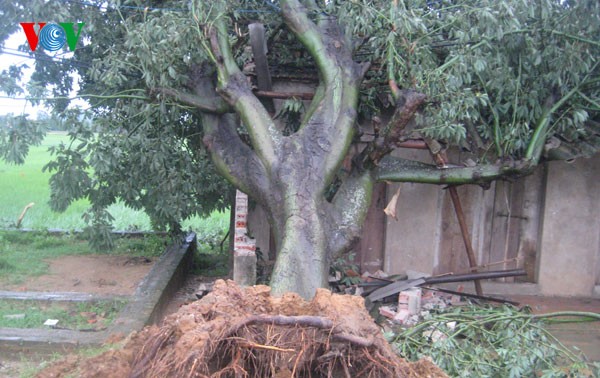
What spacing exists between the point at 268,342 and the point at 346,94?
129 inches

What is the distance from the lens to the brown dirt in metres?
7.75

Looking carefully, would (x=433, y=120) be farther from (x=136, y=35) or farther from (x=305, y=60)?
(x=136, y=35)

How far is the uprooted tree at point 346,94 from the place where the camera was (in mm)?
5391

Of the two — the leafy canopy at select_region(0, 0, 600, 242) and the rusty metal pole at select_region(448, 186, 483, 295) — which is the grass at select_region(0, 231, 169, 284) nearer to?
the leafy canopy at select_region(0, 0, 600, 242)

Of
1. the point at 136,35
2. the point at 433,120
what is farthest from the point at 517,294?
the point at 136,35

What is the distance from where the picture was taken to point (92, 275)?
334 inches

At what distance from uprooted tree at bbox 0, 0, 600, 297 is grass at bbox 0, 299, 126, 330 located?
1430mm

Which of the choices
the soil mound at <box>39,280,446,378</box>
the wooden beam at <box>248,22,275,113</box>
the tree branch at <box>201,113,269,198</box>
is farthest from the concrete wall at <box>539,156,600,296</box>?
the soil mound at <box>39,280,446,378</box>

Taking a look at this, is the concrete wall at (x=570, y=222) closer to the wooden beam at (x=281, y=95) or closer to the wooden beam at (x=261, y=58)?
the wooden beam at (x=281, y=95)

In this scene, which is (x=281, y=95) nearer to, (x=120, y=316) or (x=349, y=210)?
(x=349, y=210)

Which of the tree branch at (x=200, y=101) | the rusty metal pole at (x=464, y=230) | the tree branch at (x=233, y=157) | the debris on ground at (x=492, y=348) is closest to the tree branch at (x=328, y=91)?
the tree branch at (x=233, y=157)

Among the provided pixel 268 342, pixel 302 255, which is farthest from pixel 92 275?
pixel 268 342

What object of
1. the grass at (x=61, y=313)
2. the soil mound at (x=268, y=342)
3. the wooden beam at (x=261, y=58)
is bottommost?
the grass at (x=61, y=313)

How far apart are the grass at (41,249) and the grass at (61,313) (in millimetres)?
1496
